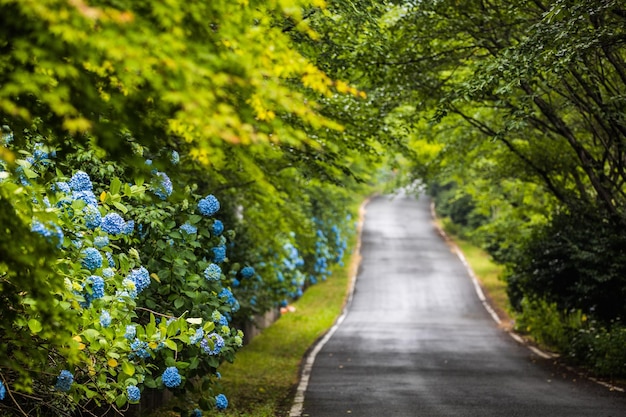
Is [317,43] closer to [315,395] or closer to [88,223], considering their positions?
[315,395]

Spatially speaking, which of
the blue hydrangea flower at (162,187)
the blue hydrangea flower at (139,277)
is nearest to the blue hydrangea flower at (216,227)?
the blue hydrangea flower at (162,187)

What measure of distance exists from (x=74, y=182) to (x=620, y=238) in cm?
1152

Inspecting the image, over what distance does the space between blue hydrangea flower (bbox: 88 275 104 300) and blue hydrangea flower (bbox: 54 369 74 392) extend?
58cm

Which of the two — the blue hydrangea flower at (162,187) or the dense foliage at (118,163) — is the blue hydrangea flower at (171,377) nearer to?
the dense foliage at (118,163)

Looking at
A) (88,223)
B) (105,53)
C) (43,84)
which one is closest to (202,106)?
(105,53)

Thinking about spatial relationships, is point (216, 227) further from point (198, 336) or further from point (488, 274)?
point (488, 274)

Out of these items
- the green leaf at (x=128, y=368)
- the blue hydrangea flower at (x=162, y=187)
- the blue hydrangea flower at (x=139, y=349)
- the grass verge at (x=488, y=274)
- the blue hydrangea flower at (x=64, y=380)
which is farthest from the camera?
the grass verge at (x=488, y=274)

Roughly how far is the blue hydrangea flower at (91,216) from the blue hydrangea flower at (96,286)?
1.48ft

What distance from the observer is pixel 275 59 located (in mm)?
4145

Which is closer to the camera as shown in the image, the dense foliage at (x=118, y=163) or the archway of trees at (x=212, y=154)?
the dense foliage at (x=118, y=163)

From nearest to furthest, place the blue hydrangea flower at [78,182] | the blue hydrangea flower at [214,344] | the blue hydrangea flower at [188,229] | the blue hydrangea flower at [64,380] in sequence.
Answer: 1. the blue hydrangea flower at [64,380]
2. the blue hydrangea flower at [78,182]
3. the blue hydrangea flower at [214,344]
4. the blue hydrangea flower at [188,229]

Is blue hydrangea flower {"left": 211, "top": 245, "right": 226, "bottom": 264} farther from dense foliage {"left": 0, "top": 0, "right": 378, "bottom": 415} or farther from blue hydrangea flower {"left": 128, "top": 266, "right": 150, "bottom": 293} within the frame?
blue hydrangea flower {"left": 128, "top": 266, "right": 150, "bottom": 293}

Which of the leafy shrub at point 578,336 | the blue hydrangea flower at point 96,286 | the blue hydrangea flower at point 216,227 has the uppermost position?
the blue hydrangea flower at point 216,227

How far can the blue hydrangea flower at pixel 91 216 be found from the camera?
19.8 feet
